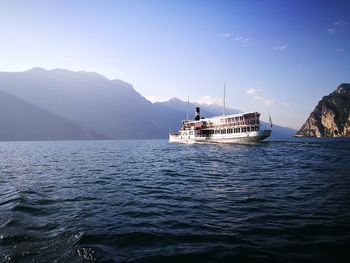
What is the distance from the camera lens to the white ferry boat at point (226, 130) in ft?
250

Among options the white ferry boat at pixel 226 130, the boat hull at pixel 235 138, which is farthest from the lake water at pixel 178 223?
the white ferry boat at pixel 226 130

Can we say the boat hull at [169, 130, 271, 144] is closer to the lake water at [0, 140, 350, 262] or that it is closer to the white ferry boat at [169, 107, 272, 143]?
the white ferry boat at [169, 107, 272, 143]

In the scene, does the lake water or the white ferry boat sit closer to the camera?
the lake water

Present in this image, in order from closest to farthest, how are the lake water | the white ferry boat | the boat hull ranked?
the lake water < the boat hull < the white ferry boat

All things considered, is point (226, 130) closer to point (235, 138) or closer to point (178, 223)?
point (235, 138)

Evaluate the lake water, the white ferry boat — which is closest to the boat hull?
the white ferry boat

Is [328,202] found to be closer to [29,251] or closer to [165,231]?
[165,231]

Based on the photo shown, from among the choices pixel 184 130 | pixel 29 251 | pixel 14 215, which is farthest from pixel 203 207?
pixel 184 130

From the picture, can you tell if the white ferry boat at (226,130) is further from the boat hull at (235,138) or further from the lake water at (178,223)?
the lake water at (178,223)

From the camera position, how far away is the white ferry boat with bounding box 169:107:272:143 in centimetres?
7631

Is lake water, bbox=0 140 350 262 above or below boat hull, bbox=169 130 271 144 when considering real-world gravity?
below

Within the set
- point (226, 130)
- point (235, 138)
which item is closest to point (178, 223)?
point (235, 138)

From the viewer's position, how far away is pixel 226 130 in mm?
86750

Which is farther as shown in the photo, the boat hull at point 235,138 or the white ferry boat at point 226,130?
the white ferry boat at point 226,130
